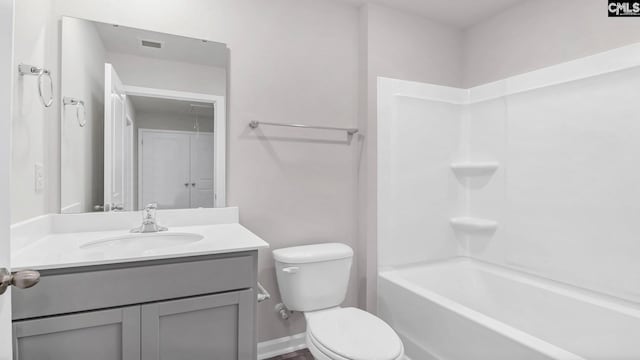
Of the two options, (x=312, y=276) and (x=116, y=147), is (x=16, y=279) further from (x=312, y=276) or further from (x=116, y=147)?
(x=312, y=276)

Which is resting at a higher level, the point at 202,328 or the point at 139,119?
the point at 139,119

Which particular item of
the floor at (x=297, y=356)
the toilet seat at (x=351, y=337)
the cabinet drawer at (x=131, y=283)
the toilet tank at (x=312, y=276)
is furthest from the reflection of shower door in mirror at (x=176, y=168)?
the floor at (x=297, y=356)

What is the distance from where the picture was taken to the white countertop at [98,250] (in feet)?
3.58

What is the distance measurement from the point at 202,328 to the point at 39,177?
97 cm

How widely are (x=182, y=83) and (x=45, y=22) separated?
63cm

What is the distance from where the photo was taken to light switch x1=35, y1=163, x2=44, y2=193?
1.40m

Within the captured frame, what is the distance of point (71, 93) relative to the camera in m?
1.64

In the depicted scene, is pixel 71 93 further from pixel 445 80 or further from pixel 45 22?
pixel 445 80

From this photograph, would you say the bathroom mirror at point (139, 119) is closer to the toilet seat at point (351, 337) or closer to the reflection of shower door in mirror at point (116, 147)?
the reflection of shower door in mirror at point (116, 147)

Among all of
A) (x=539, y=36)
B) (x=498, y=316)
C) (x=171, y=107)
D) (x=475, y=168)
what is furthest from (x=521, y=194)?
(x=171, y=107)

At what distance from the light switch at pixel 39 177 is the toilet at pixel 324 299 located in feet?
3.83

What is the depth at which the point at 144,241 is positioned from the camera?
5.21ft

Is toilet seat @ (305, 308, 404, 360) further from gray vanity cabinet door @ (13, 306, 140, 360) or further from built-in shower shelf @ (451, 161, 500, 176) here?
built-in shower shelf @ (451, 161, 500, 176)

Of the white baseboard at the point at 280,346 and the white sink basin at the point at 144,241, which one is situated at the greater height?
the white sink basin at the point at 144,241
